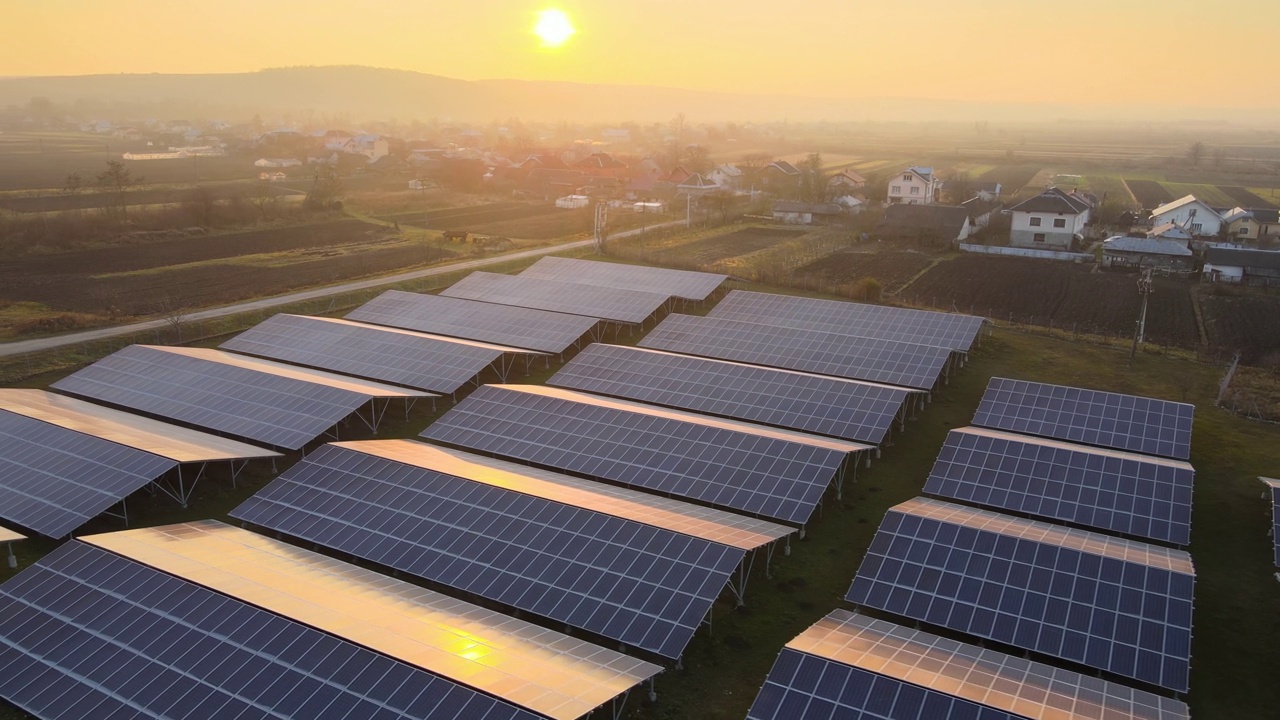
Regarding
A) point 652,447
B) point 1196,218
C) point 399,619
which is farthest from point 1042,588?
point 1196,218

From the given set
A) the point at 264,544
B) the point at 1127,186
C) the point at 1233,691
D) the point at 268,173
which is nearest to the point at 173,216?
the point at 268,173

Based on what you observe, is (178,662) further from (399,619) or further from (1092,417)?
(1092,417)

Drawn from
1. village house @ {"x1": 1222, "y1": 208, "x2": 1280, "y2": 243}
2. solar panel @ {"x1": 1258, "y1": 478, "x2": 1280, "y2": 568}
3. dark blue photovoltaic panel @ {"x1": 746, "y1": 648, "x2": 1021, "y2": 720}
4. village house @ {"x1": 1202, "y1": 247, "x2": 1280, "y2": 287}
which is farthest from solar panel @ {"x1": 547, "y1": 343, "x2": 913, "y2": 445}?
village house @ {"x1": 1222, "y1": 208, "x2": 1280, "y2": 243}

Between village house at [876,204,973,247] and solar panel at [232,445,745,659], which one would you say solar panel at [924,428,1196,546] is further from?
village house at [876,204,973,247]

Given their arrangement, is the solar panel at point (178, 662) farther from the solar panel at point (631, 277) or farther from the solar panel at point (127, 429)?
the solar panel at point (631, 277)

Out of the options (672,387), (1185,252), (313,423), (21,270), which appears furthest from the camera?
(1185,252)

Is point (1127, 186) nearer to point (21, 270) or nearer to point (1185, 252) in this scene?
point (1185, 252)

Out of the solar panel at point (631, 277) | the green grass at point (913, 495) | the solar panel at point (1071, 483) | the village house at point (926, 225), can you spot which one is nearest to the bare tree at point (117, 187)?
the solar panel at point (631, 277)
